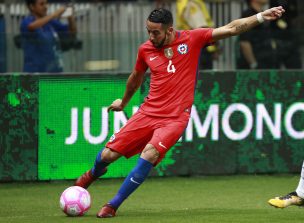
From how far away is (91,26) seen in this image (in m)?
16.7

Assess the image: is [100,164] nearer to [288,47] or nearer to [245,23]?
[245,23]

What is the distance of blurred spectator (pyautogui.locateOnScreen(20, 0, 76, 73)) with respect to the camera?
14.9 meters

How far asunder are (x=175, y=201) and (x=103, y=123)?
2.17 metres

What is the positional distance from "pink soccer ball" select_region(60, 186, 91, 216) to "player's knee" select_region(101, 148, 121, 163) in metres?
0.51

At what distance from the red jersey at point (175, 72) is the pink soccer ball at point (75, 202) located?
1.13 metres

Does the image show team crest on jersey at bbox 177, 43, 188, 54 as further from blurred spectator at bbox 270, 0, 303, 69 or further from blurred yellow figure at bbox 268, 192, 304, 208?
blurred spectator at bbox 270, 0, 303, 69

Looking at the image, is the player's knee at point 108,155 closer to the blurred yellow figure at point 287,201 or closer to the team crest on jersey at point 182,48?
the team crest on jersey at point 182,48

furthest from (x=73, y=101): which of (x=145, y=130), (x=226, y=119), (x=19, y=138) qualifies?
(x=145, y=130)

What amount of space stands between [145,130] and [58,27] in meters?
5.42

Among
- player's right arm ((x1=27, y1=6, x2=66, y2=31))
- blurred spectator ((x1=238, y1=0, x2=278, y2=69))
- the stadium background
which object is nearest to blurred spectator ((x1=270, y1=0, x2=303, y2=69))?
blurred spectator ((x1=238, y1=0, x2=278, y2=69))

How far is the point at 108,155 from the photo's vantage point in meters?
10.8

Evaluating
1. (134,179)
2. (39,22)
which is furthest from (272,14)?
(39,22)

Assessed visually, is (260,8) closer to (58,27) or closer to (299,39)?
(299,39)

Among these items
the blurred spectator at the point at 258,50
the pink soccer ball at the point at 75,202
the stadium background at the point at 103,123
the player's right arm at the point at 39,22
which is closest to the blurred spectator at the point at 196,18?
A: the blurred spectator at the point at 258,50
